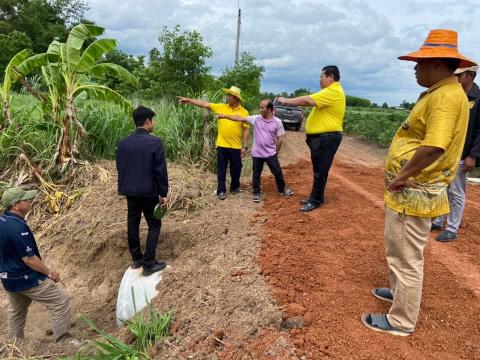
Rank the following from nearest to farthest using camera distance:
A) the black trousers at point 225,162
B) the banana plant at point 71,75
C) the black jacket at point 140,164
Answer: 1. the black jacket at point 140,164
2. the black trousers at point 225,162
3. the banana plant at point 71,75

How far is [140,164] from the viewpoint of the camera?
387 cm

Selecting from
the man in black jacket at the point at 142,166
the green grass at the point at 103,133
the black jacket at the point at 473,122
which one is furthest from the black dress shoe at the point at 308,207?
the green grass at the point at 103,133

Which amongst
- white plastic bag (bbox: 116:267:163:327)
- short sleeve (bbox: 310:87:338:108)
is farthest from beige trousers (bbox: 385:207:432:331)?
white plastic bag (bbox: 116:267:163:327)

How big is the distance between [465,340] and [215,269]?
2260mm

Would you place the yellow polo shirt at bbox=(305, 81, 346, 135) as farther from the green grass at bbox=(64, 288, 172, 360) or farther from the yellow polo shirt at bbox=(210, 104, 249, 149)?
the green grass at bbox=(64, 288, 172, 360)

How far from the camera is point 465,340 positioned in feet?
8.86

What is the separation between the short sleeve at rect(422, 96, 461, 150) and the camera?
7.33 feet

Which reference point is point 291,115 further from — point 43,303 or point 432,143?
point 432,143

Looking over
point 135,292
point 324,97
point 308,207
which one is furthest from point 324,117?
point 135,292

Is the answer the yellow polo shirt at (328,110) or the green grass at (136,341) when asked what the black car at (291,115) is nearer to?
the yellow polo shirt at (328,110)

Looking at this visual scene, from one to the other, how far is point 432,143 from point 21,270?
3.68 meters

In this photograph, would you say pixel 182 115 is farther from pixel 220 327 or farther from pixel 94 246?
pixel 220 327

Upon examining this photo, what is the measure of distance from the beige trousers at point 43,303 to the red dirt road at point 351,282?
7.02 ft

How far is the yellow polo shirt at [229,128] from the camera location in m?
5.88
